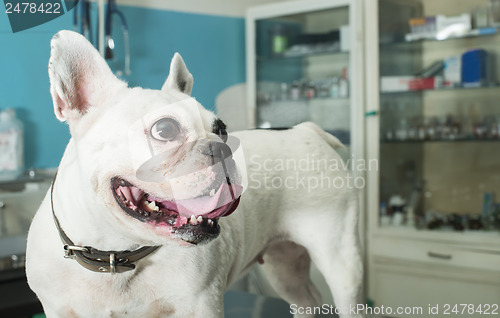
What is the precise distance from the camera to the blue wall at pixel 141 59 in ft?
2.86

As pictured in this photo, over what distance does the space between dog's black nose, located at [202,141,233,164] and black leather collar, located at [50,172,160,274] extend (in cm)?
19

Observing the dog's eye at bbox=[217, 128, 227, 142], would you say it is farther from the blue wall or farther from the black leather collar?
the blue wall

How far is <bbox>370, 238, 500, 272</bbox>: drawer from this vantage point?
236 centimetres

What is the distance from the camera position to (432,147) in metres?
2.79

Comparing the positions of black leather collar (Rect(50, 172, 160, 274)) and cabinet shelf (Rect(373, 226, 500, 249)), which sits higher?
black leather collar (Rect(50, 172, 160, 274))

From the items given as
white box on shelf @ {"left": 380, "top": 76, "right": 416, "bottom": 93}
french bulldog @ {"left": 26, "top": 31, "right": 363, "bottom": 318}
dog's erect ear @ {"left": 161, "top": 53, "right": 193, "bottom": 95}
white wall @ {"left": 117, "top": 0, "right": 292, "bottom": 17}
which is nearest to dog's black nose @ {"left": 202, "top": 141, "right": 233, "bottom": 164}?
french bulldog @ {"left": 26, "top": 31, "right": 363, "bottom": 318}

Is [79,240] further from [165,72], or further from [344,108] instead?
[344,108]

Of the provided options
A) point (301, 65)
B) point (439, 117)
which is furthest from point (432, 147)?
point (301, 65)

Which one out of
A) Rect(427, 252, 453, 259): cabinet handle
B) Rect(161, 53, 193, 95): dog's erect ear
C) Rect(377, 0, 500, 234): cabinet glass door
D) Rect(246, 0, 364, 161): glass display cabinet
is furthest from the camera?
Rect(246, 0, 364, 161): glass display cabinet

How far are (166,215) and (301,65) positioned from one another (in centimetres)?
244

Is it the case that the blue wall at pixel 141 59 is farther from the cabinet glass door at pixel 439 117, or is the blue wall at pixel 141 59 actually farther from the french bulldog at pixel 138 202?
the cabinet glass door at pixel 439 117

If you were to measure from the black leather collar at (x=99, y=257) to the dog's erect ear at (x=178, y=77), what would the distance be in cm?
26

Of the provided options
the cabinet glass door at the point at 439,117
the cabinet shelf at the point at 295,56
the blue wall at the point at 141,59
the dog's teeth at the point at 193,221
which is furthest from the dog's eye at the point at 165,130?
the cabinet shelf at the point at 295,56

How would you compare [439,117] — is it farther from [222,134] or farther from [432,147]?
[222,134]
